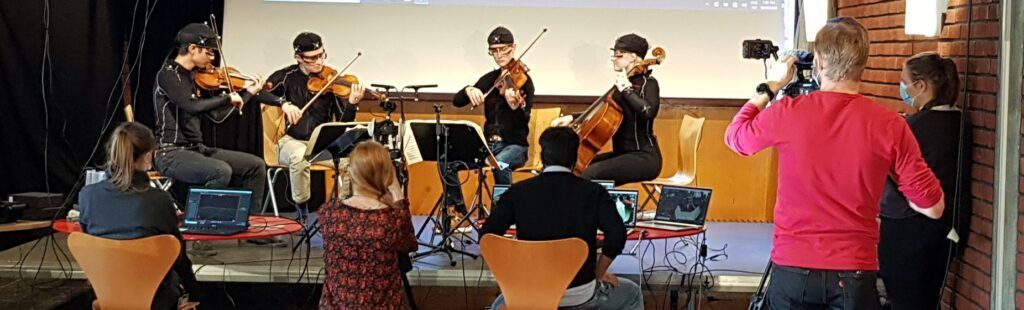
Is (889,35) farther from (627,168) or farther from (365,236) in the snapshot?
(365,236)

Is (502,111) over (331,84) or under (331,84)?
under

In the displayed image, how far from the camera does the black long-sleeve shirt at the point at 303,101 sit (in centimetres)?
583

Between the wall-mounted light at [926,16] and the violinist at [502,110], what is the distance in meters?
2.37

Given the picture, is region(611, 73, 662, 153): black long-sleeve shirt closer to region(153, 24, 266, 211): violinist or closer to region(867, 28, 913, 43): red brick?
region(867, 28, 913, 43): red brick

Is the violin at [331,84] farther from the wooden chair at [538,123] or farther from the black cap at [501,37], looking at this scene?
the wooden chair at [538,123]

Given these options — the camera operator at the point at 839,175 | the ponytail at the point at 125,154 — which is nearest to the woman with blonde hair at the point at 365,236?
the ponytail at the point at 125,154

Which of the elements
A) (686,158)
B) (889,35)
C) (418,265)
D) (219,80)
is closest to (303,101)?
(219,80)

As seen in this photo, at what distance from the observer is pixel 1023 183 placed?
3467 millimetres

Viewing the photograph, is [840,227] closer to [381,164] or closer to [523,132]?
[381,164]

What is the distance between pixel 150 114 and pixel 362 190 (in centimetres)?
377

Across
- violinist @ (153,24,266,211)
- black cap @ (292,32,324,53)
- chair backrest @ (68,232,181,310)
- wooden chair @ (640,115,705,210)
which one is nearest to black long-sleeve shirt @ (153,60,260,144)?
violinist @ (153,24,266,211)

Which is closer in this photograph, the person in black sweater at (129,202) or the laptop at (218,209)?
the person in black sweater at (129,202)

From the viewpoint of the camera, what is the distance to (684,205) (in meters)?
4.48

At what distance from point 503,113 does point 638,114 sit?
0.84 meters
